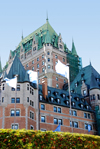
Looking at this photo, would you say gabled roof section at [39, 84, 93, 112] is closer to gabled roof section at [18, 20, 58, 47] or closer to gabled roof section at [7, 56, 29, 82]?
gabled roof section at [7, 56, 29, 82]

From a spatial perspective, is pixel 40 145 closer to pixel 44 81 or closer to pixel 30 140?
pixel 30 140

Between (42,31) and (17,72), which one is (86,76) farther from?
(42,31)

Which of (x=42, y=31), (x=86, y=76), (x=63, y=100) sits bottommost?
(x=63, y=100)

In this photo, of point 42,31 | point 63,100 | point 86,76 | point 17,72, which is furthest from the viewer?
point 42,31

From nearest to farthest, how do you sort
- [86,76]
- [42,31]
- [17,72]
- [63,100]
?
[17,72] < [63,100] < [86,76] < [42,31]

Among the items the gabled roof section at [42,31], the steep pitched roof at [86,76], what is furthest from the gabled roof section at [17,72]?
the gabled roof section at [42,31]

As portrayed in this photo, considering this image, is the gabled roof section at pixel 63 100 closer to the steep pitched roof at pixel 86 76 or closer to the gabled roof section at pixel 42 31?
the steep pitched roof at pixel 86 76

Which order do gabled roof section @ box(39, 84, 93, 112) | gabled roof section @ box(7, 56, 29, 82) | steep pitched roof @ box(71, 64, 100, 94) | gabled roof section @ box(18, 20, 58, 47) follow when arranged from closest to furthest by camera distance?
gabled roof section @ box(7, 56, 29, 82) → gabled roof section @ box(39, 84, 93, 112) → steep pitched roof @ box(71, 64, 100, 94) → gabled roof section @ box(18, 20, 58, 47)

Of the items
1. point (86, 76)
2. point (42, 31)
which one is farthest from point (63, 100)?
point (42, 31)

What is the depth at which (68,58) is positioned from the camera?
109625 mm

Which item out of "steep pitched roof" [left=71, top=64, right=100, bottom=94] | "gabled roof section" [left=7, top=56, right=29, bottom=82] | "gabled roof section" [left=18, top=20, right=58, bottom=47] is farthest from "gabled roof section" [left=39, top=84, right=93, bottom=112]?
"gabled roof section" [left=18, top=20, right=58, bottom=47]

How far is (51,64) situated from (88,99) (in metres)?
26.5

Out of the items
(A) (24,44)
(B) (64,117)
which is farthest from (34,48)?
(B) (64,117)

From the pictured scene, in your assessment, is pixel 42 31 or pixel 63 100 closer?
pixel 63 100
